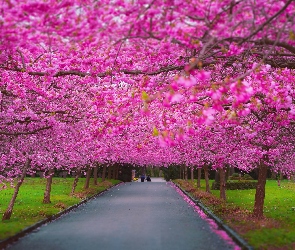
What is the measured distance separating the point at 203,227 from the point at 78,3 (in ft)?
31.9

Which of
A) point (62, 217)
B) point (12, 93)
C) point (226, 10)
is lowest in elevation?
point (62, 217)

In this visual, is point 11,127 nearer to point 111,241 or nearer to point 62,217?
point 62,217

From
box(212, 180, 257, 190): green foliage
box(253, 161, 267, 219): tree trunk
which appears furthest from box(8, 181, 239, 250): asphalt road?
box(212, 180, 257, 190): green foliage

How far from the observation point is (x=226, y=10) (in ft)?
26.1

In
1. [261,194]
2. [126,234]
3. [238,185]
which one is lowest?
[126,234]

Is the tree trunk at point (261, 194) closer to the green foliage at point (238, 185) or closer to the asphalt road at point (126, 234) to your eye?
the asphalt road at point (126, 234)

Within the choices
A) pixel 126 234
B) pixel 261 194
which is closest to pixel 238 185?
pixel 261 194

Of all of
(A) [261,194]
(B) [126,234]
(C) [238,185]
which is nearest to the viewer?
(B) [126,234]

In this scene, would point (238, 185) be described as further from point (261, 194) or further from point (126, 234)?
point (126, 234)

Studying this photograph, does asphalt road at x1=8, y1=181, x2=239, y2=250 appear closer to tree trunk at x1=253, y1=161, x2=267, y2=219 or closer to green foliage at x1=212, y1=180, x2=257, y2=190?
tree trunk at x1=253, y1=161, x2=267, y2=219

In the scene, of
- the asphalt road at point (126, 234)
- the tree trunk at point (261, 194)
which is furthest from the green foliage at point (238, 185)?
A: the tree trunk at point (261, 194)

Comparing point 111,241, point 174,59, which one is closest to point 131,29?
point 174,59

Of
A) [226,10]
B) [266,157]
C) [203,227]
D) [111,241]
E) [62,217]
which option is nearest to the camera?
[226,10]

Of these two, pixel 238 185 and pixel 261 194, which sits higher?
pixel 261 194
